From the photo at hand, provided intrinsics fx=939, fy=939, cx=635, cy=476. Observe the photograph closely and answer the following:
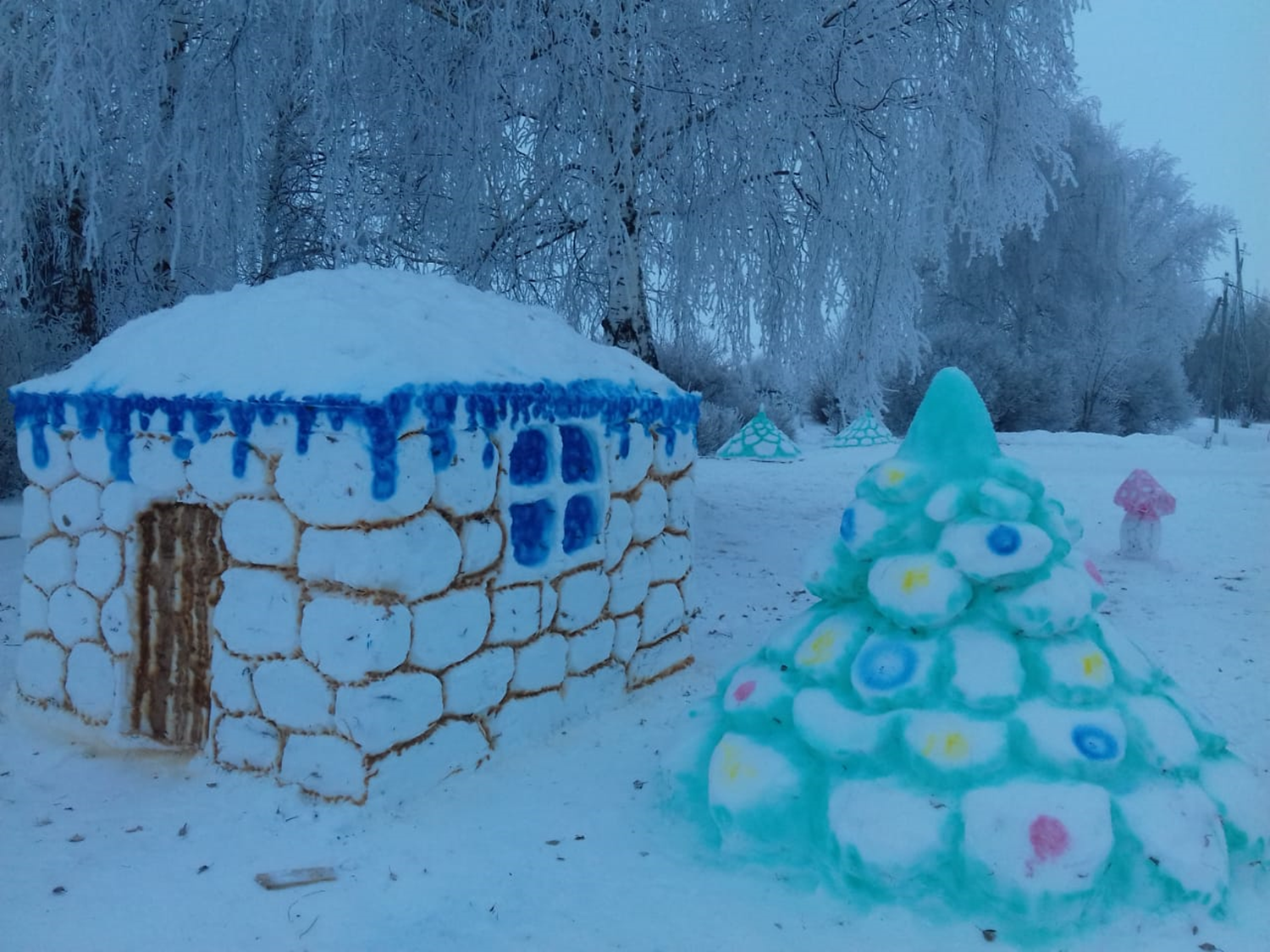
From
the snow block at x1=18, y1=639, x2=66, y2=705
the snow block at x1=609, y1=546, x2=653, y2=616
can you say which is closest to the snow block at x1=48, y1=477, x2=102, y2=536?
the snow block at x1=18, y1=639, x2=66, y2=705

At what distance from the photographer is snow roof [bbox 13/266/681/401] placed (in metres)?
3.03

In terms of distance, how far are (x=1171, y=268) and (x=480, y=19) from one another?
23.0 metres

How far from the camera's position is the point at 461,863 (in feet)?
8.78

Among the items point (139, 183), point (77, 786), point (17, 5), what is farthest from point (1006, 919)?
point (139, 183)

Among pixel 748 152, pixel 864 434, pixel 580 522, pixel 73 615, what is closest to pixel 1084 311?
pixel 864 434

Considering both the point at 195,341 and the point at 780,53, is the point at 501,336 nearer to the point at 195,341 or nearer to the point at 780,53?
the point at 195,341

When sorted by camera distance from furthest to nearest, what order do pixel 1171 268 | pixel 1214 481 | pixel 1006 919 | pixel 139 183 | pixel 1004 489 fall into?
pixel 1171 268
pixel 1214 481
pixel 139 183
pixel 1004 489
pixel 1006 919

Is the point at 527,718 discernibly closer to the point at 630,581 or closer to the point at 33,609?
the point at 630,581

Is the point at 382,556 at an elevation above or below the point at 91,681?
above

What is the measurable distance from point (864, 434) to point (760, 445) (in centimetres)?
251

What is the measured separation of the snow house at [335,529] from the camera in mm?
2930

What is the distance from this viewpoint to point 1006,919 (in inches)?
93.0

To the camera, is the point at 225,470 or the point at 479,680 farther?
the point at 479,680

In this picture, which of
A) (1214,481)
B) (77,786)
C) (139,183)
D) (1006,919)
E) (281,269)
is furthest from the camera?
(1214,481)
